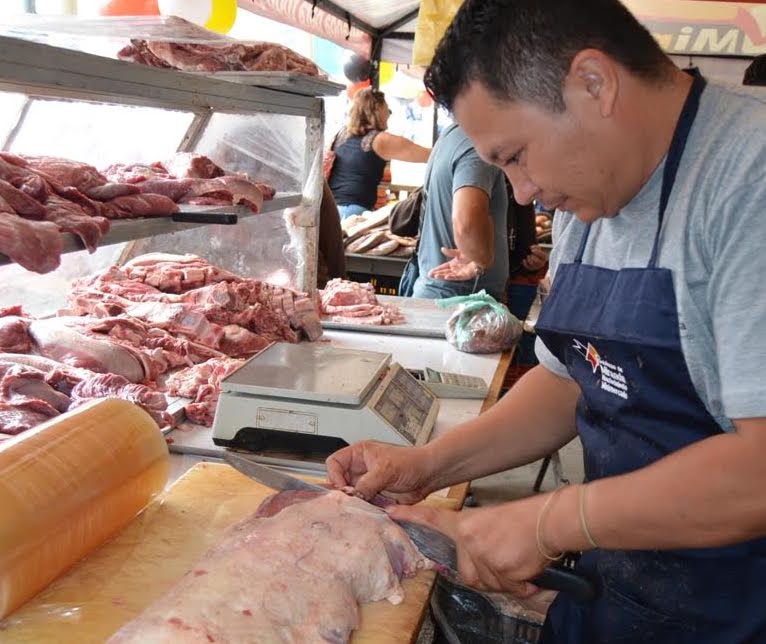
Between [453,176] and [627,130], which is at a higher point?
[627,130]

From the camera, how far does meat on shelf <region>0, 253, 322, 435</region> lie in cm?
275

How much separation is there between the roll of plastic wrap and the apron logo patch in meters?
1.20

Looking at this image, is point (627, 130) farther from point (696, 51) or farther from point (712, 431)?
point (696, 51)

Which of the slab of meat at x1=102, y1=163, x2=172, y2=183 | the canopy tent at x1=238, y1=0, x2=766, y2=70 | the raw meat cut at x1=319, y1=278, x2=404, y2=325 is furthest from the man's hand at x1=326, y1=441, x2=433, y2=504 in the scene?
the canopy tent at x1=238, y1=0, x2=766, y2=70

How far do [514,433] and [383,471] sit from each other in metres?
0.39

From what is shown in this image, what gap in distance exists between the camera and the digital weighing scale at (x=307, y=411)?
250cm

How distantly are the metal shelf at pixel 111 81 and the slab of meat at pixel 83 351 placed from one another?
3.17 feet

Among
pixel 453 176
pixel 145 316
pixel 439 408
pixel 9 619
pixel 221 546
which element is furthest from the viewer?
pixel 453 176

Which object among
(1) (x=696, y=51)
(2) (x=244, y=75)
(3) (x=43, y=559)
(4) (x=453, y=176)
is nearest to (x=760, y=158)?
(3) (x=43, y=559)

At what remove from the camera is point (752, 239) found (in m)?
1.42

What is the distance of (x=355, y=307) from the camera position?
15.5 ft

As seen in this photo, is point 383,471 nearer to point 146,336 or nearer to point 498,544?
point 498,544

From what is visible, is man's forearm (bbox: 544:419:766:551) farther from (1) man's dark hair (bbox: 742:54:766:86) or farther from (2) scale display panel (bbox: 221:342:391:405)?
(1) man's dark hair (bbox: 742:54:766:86)

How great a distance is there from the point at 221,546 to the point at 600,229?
1.17 meters
